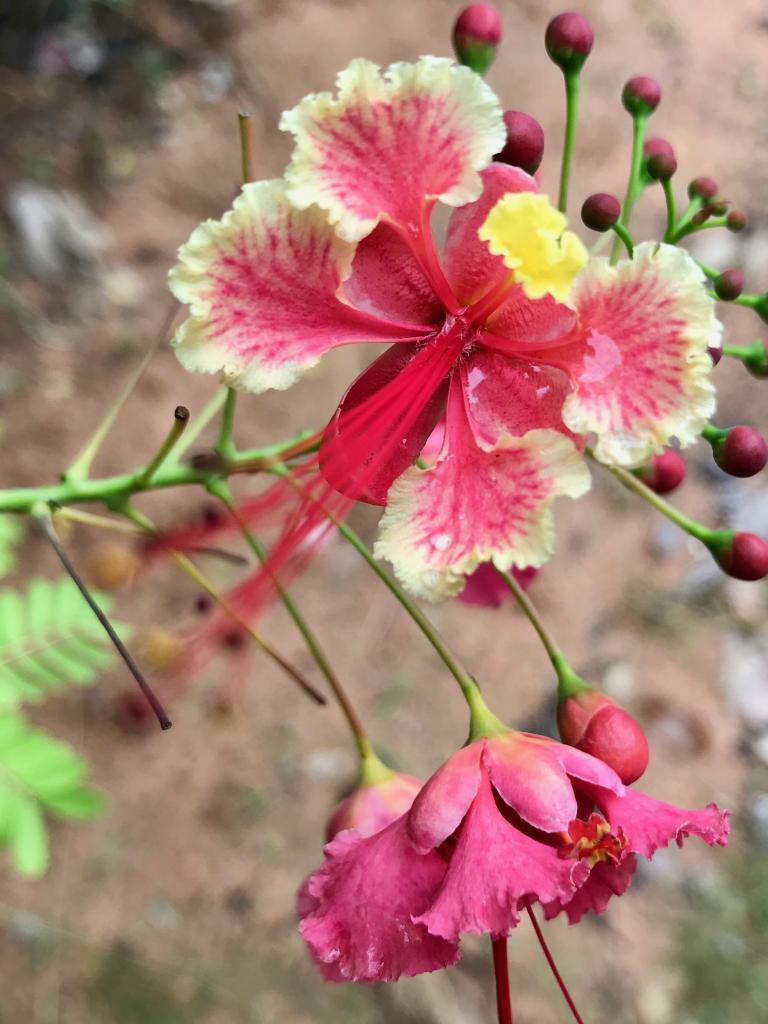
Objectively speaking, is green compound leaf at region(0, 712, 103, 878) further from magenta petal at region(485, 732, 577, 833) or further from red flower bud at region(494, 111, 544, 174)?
red flower bud at region(494, 111, 544, 174)

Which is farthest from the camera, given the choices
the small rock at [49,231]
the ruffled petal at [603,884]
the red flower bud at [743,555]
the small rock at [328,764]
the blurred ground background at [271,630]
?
the small rock at [49,231]

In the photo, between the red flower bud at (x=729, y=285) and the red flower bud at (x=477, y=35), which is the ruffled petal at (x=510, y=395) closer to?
the red flower bud at (x=729, y=285)

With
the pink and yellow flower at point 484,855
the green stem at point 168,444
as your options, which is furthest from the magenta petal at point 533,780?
the green stem at point 168,444

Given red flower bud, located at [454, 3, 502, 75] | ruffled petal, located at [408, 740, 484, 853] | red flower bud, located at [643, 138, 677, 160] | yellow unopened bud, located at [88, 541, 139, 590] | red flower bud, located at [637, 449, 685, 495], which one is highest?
red flower bud, located at [454, 3, 502, 75]

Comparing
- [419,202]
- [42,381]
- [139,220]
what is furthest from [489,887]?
[139,220]

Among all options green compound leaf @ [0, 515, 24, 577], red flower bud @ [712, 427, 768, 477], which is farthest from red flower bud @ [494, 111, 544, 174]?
green compound leaf @ [0, 515, 24, 577]

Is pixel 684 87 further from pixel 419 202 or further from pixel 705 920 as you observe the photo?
pixel 419 202
